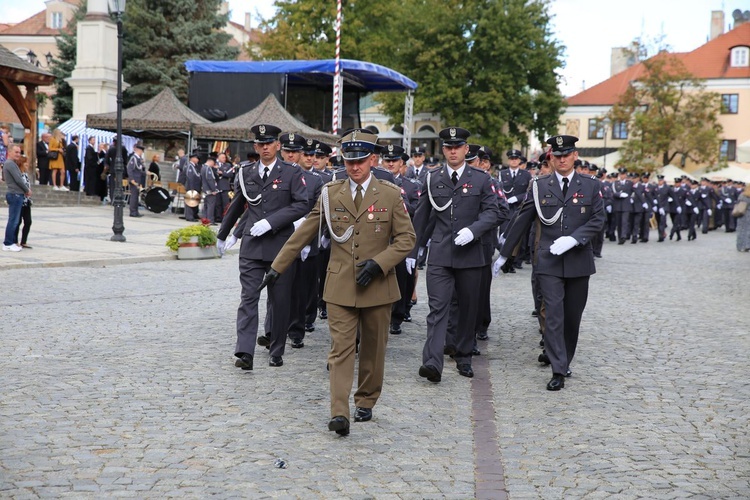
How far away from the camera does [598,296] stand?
1442cm

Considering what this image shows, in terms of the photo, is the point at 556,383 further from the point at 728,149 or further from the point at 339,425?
the point at 728,149

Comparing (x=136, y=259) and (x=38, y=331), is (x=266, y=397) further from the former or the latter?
(x=136, y=259)

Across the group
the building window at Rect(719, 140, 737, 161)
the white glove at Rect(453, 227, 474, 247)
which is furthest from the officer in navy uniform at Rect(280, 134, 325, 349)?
the building window at Rect(719, 140, 737, 161)

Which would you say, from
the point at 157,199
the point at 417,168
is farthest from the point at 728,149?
the point at 417,168

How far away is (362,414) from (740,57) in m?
69.4

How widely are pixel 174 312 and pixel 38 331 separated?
1961 millimetres

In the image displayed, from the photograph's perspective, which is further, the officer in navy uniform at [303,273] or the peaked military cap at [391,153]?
the peaked military cap at [391,153]

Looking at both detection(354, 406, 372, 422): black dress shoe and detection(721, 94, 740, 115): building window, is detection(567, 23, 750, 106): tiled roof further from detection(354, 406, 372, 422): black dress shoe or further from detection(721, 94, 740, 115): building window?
detection(354, 406, 372, 422): black dress shoe

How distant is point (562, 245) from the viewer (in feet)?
26.3

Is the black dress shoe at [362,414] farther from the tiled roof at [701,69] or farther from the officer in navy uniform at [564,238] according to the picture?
the tiled roof at [701,69]

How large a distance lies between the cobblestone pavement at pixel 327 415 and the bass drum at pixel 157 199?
52.4 feet

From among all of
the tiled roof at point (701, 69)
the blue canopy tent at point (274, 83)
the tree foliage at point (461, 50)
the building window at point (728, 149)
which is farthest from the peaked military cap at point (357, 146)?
the building window at point (728, 149)

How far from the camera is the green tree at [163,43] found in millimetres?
45188

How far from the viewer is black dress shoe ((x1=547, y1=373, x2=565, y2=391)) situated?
7832 millimetres
